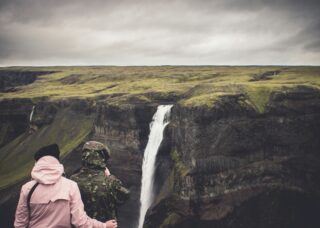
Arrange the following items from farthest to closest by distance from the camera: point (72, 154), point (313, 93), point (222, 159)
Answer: point (72, 154) < point (313, 93) < point (222, 159)

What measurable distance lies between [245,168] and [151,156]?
17.9m

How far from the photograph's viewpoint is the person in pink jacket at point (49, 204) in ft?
24.9

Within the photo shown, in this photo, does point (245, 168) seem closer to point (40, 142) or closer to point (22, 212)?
point (22, 212)

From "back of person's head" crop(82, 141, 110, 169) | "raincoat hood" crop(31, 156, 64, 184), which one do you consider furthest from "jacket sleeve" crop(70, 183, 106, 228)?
"back of person's head" crop(82, 141, 110, 169)

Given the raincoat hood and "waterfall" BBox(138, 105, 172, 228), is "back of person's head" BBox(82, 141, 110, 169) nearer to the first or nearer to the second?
the raincoat hood

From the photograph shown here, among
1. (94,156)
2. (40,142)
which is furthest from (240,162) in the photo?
(40,142)

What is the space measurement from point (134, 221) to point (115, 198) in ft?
196

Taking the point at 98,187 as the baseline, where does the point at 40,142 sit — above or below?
below

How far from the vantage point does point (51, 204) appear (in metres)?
7.63

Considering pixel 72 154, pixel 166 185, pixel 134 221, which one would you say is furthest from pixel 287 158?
pixel 72 154

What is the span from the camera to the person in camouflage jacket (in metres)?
9.89

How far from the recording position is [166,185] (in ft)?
217

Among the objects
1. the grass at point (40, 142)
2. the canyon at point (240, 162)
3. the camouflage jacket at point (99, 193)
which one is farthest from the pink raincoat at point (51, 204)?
the grass at point (40, 142)

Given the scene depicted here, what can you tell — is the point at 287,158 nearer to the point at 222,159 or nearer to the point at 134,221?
the point at 222,159
